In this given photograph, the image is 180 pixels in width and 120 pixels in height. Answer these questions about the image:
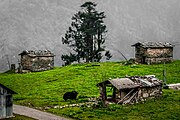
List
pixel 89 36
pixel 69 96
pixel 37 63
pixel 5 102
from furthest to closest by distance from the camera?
1. pixel 89 36
2. pixel 37 63
3. pixel 69 96
4. pixel 5 102

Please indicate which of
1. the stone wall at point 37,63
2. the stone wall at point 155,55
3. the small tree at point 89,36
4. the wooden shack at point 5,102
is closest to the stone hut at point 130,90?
the wooden shack at point 5,102

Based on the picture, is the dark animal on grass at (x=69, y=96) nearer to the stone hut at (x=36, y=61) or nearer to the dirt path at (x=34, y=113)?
the dirt path at (x=34, y=113)

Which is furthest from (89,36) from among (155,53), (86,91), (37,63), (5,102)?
(5,102)

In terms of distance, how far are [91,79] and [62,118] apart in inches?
1130


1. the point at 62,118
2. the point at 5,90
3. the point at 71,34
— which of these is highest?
the point at 71,34

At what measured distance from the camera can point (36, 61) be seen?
301 feet

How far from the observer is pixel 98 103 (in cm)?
4819

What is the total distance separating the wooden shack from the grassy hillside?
648 centimetres

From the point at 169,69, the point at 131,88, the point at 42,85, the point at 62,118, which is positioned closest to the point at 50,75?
the point at 42,85

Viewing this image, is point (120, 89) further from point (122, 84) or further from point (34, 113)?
point (34, 113)

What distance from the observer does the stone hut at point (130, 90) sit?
49719 millimetres

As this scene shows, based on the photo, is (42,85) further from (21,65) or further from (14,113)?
(21,65)

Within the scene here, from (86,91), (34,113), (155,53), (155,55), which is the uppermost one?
(155,53)

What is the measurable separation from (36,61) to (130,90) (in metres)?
45.4
